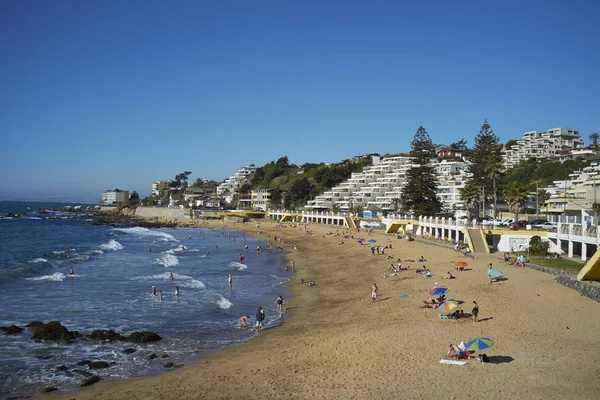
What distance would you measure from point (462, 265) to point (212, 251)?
29.4 meters

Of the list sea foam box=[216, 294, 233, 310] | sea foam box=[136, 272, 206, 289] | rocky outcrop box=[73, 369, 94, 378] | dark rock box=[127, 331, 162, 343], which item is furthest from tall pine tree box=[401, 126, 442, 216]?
rocky outcrop box=[73, 369, 94, 378]

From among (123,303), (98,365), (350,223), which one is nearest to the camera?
(98,365)

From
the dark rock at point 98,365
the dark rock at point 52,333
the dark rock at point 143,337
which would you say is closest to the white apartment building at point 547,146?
the dark rock at point 143,337

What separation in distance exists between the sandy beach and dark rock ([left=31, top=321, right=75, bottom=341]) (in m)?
5.42

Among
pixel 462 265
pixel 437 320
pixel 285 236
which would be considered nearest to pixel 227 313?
pixel 437 320

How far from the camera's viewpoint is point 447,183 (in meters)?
87.1

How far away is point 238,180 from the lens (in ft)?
576

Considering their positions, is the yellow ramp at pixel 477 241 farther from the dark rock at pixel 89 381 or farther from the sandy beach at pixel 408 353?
the dark rock at pixel 89 381

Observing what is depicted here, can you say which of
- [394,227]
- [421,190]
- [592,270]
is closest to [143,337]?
[592,270]

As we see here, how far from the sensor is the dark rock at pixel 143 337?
17438 mm

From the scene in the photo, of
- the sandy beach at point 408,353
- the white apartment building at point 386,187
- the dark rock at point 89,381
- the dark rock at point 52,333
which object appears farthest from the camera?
the white apartment building at point 386,187

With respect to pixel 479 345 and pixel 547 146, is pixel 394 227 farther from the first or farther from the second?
pixel 547 146

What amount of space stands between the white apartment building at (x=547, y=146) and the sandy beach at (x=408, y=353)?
9520 centimetres

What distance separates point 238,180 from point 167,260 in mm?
135205
